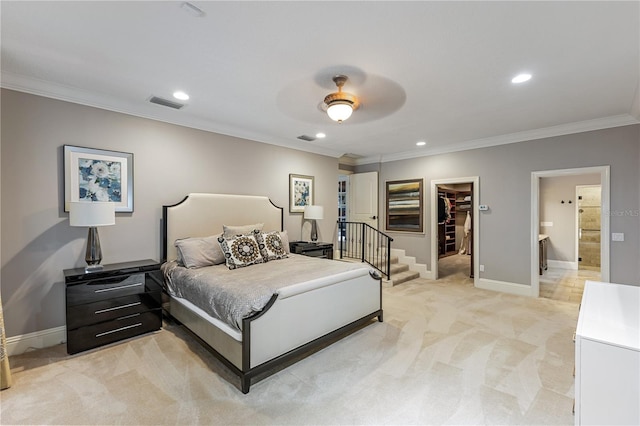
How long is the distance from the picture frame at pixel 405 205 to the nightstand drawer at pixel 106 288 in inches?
195

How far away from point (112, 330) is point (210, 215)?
1761mm

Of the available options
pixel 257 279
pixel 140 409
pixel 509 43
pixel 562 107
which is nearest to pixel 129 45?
pixel 257 279

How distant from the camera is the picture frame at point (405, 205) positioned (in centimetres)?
611

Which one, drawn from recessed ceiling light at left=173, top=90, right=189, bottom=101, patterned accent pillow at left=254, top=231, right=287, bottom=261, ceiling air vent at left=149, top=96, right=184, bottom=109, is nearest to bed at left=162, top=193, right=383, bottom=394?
patterned accent pillow at left=254, top=231, right=287, bottom=261

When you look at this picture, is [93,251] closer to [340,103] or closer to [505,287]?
[340,103]

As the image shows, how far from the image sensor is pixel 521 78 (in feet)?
9.04

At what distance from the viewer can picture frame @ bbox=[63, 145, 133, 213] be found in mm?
3090

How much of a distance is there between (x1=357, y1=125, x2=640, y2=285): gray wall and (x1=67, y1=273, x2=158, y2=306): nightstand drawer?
200 inches

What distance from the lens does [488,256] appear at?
17.0 feet

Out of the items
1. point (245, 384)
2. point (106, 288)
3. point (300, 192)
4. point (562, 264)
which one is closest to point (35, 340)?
point (106, 288)

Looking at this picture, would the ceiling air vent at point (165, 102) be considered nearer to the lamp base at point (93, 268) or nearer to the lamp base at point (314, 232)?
the lamp base at point (93, 268)

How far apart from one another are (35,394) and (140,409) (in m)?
0.92

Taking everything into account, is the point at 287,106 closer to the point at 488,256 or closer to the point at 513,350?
the point at 513,350

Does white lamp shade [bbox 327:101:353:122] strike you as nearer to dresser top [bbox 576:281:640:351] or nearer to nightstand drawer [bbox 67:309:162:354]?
dresser top [bbox 576:281:640:351]
